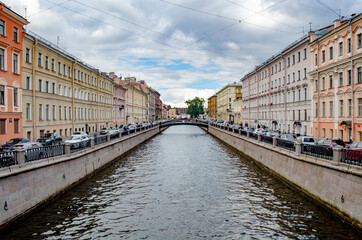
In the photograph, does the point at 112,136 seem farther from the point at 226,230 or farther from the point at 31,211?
the point at 226,230

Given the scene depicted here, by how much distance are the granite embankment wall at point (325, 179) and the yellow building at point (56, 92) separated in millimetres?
22724

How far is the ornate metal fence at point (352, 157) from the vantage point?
11523mm

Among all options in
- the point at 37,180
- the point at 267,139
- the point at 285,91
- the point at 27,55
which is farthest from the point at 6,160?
the point at 285,91

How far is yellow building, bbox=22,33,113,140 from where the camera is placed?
92.1 feet

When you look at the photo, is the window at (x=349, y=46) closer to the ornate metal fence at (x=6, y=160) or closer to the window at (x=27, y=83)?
the ornate metal fence at (x=6, y=160)

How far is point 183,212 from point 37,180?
6.87 meters

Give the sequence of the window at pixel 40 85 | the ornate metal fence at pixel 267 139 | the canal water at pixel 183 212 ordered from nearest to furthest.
Result: the canal water at pixel 183 212, the ornate metal fence at pixel 267 139, the window at pixel 40 85

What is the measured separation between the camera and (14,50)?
81.4ft

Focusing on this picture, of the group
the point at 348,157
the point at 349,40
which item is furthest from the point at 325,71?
the point at 348,157

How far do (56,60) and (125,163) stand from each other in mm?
15830

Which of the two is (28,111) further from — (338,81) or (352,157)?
(338,81)

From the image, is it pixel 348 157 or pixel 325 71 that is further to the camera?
pixel 325 71

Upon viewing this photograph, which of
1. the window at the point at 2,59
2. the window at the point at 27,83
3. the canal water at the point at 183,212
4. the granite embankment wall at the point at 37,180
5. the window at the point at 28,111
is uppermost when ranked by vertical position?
the window at the point at 2,59

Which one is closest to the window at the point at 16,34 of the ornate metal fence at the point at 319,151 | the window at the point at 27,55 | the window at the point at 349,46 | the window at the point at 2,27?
the window at the point at 2,27
